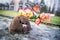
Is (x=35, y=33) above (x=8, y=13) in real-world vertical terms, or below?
below

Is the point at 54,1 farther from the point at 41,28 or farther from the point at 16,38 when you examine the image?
the point at 16,38

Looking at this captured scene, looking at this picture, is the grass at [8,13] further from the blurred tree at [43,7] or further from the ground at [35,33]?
the blurred tree at [43,7]

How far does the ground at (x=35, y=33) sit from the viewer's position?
1.20 meters

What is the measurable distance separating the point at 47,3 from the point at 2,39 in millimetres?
534

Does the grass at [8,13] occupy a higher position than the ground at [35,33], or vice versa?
the grass at [8,13]

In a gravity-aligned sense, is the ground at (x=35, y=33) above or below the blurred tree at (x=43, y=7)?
below

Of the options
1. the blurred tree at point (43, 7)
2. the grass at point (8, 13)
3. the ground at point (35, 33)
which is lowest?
the ground at point (35, 33)

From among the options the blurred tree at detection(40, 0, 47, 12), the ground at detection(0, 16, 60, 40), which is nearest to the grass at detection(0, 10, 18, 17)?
the ground at detection(0, 16, 60, 40)

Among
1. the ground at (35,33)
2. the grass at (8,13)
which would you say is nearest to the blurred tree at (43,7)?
the ground at (35,33)

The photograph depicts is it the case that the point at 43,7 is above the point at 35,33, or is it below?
above

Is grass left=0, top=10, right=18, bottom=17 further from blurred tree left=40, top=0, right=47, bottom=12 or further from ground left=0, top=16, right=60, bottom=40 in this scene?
blurred tree left=40, top=0, right=47, bottom=12

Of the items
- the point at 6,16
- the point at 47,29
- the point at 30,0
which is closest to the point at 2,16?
the point at 6,16

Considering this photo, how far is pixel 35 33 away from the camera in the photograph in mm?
1229

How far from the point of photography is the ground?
47.3 inches
